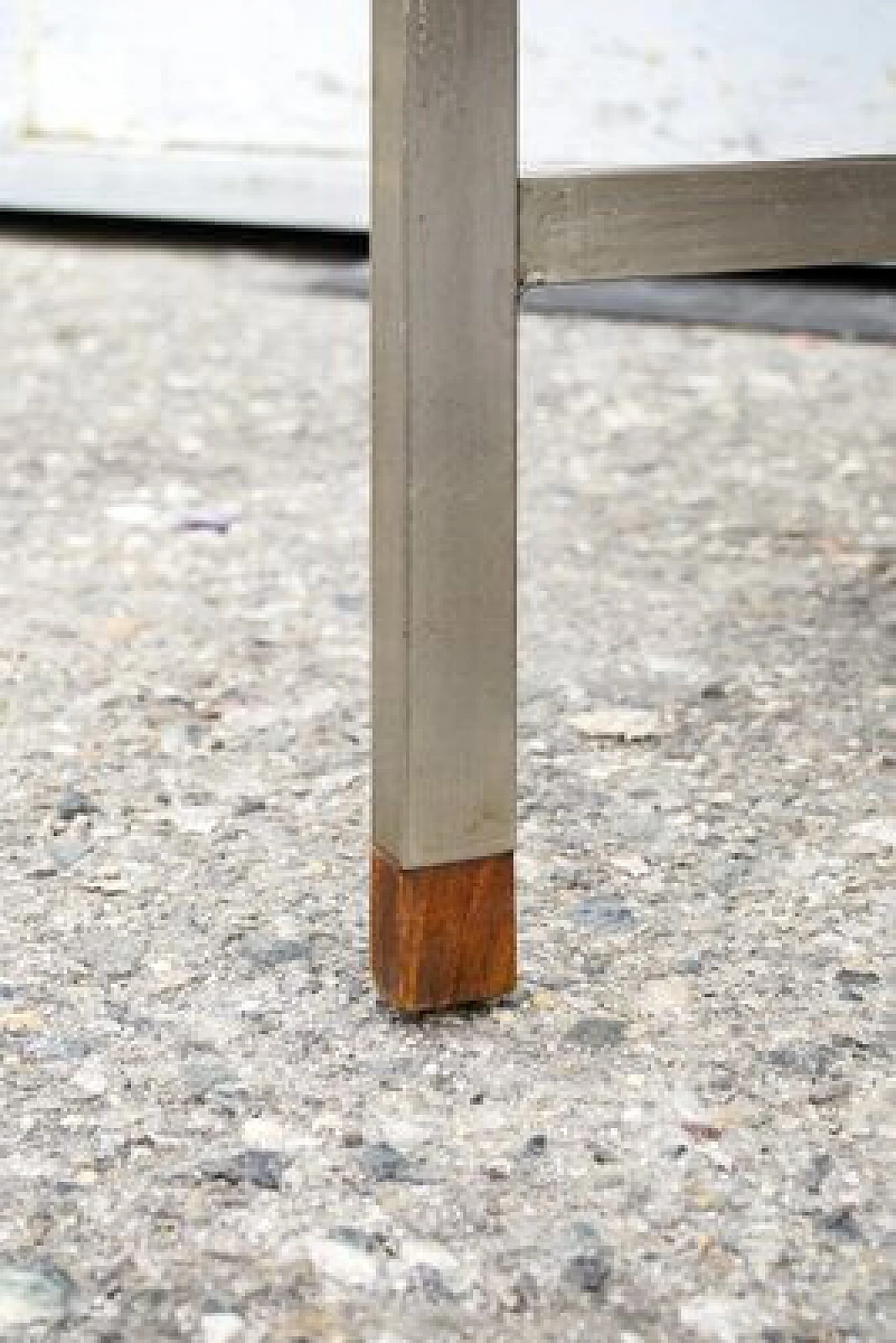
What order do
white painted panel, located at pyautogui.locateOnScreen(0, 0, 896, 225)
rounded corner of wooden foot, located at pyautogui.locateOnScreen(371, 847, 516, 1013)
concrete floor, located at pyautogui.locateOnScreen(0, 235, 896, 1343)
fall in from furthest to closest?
white painted panel, located at pyautogui.locateOnScreen(0, 0, 896, 225) → rounded corner of wooden foot, located at pyautogui.locateOnScreen(371, 847, 516, 1013) → concrete floor, located at pyautogui.locateOnScreen(0, 235, 896, 1343)

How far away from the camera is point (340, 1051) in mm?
1265

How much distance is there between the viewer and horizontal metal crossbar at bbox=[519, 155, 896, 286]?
3.83ft

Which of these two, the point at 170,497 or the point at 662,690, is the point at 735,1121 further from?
the point at 170,497

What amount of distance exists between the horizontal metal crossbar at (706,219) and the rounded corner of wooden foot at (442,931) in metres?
0.32

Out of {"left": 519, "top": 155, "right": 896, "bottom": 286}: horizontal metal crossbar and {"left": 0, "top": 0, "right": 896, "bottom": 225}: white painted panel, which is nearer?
{"left": 519, "top": 155, "right": 896, "bottom": 286}: horizontal metal crossbar

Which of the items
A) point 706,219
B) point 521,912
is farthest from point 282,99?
point 706,219

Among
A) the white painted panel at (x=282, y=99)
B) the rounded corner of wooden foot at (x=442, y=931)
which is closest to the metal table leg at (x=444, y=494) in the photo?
the rounded corner of wooden foot at (x=442, y=931)

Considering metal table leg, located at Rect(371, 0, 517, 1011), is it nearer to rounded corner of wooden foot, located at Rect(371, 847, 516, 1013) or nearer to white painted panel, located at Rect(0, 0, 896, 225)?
rounded corner of wooden foot, located at Rect(371, 847, 516, 1013)

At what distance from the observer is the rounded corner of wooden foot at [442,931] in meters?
1.24

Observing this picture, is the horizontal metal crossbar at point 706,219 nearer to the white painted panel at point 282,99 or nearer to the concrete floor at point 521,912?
the concrete floor at point 521,912

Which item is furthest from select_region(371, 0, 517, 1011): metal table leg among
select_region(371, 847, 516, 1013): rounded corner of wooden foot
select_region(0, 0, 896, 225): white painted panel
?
select_region(0, 0, 896, 225): white painted panel

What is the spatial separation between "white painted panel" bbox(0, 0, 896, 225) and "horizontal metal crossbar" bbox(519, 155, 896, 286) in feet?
6.11

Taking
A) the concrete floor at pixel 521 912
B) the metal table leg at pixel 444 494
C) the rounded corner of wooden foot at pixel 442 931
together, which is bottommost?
the concrete floor at pixel 521 912

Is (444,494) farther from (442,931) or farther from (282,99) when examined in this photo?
(282,99)
